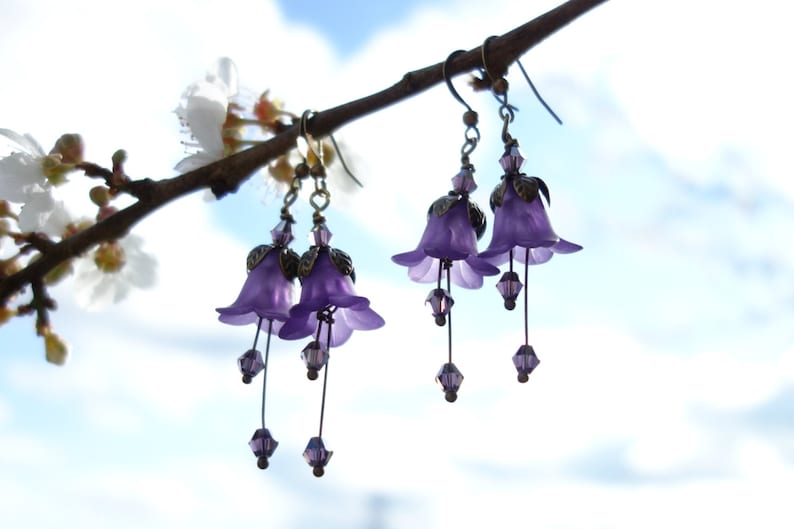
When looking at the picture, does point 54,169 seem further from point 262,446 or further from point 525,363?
point 525,363

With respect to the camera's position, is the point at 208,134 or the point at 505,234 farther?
the point at 208,134

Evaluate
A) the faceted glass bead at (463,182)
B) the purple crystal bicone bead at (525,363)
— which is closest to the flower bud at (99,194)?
the faceted glass bead at (463,182)

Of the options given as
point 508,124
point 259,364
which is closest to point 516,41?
point 508,124

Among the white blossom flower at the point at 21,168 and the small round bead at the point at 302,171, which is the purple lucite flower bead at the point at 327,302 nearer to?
the small round bead at the point at 302,171

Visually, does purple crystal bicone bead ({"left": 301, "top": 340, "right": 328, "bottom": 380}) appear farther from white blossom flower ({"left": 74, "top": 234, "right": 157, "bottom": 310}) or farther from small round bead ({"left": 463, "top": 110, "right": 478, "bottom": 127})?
white blossom flower ({"left": 74, "top": 234, "right": 157, "bottom": 310})

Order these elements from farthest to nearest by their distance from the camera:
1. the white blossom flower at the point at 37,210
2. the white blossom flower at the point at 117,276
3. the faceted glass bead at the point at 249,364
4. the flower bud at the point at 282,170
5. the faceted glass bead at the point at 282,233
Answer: the white blossom flower at the point at 117,276, the flower bud at the point at 282,170, the white blossom flower at the point at 37,210, the faceted glass bead at the point at 282,233, the faceted glass bead at the point at 249,364

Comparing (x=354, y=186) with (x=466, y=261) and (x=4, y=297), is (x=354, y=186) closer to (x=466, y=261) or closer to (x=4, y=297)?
(x=466, y=261)
